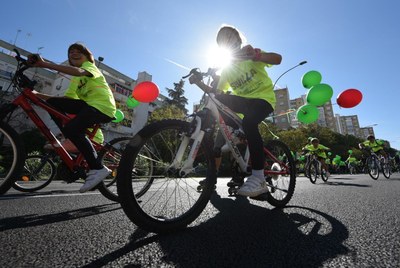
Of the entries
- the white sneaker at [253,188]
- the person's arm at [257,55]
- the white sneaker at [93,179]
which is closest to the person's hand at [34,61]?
the white sneaker at [93,179]

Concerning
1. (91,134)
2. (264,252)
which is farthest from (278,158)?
(91,134)

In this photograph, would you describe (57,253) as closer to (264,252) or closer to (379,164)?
(264,252)

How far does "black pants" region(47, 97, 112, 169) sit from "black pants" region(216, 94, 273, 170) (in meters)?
1.36

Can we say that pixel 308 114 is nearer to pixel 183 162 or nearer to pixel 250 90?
pixel 250 90

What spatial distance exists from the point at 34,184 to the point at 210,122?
3.78 meters

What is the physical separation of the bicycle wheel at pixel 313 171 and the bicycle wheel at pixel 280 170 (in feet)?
18.1

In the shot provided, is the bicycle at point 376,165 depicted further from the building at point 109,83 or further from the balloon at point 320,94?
the building at point 109,83

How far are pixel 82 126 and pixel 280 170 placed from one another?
7.62ft

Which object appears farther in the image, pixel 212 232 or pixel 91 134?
pixel 91 134

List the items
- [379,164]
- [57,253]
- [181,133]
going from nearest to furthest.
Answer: [57,253] < [181,133] < [379,164]

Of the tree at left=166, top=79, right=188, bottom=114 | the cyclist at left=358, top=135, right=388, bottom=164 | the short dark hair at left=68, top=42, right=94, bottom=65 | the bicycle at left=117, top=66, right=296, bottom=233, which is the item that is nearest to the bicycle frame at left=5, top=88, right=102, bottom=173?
the short dark hair at left=68, top=42, right=94, bottom=65

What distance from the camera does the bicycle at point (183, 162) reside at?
139 centimetres

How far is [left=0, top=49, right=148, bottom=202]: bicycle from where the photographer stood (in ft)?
6.86

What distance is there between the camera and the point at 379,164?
362 inches
